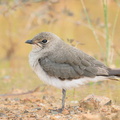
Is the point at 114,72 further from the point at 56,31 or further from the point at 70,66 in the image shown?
the point at 56,31

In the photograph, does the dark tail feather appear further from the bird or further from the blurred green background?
the blurred green background

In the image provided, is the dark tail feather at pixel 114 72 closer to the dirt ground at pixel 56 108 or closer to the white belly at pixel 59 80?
the white belly at pixel 59 80

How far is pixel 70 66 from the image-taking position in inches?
190

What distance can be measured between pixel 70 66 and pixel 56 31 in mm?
6798

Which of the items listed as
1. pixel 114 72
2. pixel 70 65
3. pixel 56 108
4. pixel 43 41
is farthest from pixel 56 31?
pixel 114 72

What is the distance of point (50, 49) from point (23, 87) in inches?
92.5

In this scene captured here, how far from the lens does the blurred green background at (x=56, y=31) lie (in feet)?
21.4

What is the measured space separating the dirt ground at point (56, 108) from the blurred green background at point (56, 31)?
640 mm

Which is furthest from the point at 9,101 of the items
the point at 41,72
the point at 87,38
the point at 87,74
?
the point at 87,38

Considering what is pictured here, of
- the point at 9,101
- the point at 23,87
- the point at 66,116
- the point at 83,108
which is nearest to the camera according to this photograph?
the point at 66,116

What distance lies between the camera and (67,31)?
11.6 m

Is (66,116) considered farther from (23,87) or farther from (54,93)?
(23,87)

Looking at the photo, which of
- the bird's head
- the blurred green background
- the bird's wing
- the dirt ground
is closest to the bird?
the bird's wing

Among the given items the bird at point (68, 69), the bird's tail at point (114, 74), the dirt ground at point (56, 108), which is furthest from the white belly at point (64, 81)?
the dirt ground at point (56, 108)
